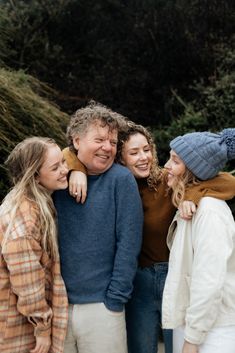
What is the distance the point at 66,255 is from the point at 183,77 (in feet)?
21.2

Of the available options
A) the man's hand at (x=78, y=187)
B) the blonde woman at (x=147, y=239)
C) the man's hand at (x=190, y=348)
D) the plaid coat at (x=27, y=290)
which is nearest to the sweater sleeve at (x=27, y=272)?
the plaid coat at (x=27, y=290)

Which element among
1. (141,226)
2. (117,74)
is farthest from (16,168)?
(117,74)

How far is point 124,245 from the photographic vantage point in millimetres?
2219

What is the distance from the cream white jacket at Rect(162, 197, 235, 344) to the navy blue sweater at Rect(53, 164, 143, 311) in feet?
0.73

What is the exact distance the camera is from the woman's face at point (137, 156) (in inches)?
98.1

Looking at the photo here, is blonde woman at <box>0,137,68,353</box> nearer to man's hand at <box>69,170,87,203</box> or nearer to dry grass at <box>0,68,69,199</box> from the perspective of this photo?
man's hand at <box>69,170,87,203</box>

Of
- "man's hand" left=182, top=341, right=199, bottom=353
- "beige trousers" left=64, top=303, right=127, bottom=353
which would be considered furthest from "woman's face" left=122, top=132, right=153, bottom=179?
"man's hand" left=182, top=341, right=199, bottom=353

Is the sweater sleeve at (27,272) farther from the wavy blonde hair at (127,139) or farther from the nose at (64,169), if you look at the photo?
the wavy blonde hair at (127,139)

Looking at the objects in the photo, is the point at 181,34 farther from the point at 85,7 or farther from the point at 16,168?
the point at 16,168

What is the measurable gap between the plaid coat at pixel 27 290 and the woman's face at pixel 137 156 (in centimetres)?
63

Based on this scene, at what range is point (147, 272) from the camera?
2.46m

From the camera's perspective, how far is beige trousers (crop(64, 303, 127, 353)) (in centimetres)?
221

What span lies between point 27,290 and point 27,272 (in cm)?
9

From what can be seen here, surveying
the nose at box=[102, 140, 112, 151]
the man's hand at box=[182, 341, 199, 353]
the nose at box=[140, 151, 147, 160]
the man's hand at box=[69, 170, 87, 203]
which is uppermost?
the nose at box=[102, 140, 112, 151]
